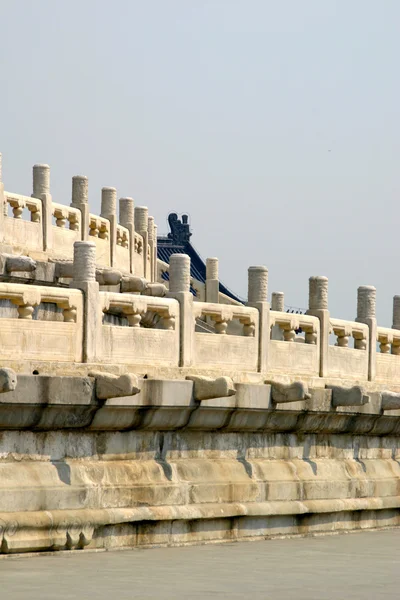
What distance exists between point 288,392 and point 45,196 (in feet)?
21.5

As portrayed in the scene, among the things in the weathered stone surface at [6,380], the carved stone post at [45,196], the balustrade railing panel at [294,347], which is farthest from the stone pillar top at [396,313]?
the weathered stone surface at [6,380]

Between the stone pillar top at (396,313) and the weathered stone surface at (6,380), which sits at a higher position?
the stone pillar top at (396,313)

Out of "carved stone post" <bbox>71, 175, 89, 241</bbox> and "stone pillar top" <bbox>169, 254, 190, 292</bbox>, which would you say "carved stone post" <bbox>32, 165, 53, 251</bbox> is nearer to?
"carved stone post" <bbox>71, 175, 89, 241</bbox>

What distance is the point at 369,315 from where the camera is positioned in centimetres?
1975

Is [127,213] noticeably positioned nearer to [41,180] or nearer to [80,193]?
[80,193]

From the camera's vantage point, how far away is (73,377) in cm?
1396

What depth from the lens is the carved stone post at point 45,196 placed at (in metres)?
20.8

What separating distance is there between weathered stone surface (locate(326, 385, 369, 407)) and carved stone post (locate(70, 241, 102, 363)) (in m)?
4.04

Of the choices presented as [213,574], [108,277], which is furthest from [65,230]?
[213,574]

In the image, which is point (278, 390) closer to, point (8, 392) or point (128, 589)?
point (8, 392)

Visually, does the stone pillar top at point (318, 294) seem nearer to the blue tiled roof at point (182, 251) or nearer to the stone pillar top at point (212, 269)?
the stone pillar top at point (212, 269)

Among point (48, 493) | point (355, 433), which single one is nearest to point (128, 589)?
point (48, 493)

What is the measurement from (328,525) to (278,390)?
219cm

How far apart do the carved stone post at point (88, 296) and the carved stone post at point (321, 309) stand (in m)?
4.53
